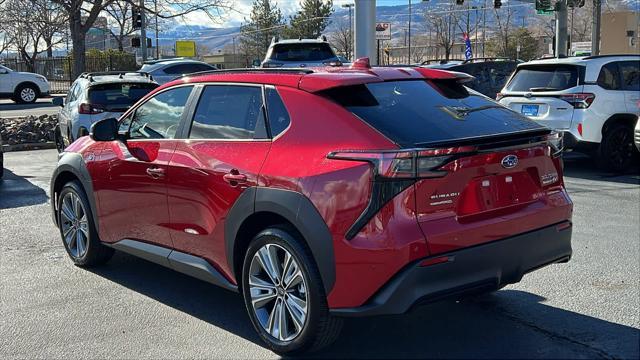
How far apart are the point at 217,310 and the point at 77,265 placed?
6.15 ft

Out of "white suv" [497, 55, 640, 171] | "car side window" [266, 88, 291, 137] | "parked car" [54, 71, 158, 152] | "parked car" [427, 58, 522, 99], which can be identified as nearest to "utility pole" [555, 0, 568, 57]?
"parked car" [427, 58, 522, 99]

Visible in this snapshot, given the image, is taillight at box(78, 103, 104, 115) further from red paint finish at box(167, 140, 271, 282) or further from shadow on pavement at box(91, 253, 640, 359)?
red paint finish at box(167, 140, 271, 282)

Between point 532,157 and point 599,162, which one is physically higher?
point 532,157

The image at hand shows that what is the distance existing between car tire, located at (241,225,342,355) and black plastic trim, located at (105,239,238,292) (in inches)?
10.7

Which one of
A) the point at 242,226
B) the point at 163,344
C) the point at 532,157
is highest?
the point at 532,157

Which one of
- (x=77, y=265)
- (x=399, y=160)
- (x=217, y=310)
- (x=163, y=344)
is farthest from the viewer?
(x=77, y=265)

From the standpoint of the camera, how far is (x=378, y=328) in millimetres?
4582

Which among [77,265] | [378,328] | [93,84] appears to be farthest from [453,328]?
[93,84]

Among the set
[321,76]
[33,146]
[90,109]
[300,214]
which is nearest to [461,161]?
[300,214]

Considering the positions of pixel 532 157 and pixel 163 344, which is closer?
pixel 532 157

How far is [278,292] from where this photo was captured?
4.19 meters

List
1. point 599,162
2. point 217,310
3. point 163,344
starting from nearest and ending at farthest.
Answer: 1. point 163,344
2. point 217,310
3. point 599,162

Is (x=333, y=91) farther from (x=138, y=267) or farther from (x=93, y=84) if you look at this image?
(x=93, y=84)

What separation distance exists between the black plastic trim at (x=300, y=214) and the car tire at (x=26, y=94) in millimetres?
28354
